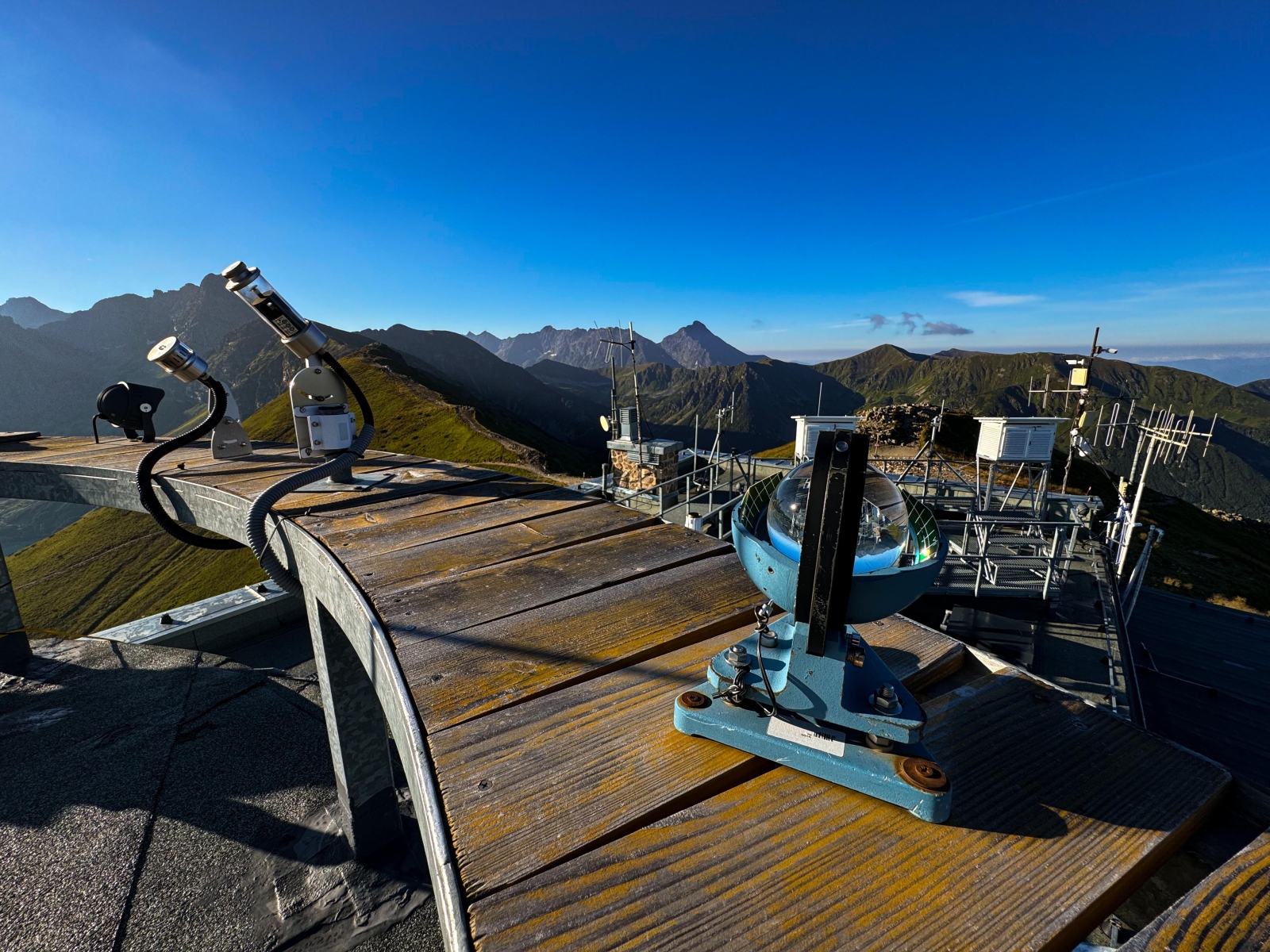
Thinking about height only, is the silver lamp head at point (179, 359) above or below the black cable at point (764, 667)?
above

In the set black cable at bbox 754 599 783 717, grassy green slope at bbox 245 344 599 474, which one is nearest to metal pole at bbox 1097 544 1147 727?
black cable at bbox 754 599 783 717

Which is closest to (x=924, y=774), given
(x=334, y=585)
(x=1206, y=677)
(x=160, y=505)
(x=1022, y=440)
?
(x=334, y=585)

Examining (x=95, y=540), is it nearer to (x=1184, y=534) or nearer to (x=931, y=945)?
(x=931, y=945)

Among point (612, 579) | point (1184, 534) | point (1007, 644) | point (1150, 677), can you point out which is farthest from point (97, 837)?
point (1184, 534)

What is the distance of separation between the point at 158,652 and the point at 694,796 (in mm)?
16020

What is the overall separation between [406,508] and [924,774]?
4692 millimetres

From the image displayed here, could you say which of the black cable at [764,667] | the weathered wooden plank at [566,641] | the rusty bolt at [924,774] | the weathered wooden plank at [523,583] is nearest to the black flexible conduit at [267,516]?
the weathered wooden plank at [523,583]

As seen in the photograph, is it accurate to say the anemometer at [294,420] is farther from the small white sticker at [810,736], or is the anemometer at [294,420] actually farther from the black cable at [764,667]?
the small white sticker at [810,736]

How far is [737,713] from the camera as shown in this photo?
6.38 feet

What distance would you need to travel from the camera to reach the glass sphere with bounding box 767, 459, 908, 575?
2186mm

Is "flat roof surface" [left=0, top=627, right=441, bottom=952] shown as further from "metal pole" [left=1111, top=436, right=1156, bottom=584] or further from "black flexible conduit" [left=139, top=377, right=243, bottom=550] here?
"metal pole" [left=1111, top=436, right=1156, bottom=584]

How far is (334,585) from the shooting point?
3.67 meters

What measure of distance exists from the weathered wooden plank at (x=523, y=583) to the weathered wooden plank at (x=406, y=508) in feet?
3.15

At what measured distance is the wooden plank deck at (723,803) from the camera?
140cm
